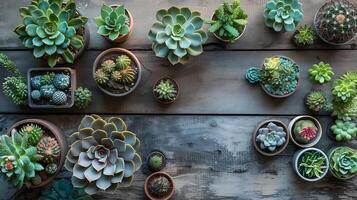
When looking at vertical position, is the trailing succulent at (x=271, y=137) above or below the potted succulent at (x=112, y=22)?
below

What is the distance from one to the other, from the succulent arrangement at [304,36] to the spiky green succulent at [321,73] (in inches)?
4.1

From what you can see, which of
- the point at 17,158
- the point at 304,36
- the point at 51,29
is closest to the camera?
the point at 17,158

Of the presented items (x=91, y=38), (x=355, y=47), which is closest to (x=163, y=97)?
(x=91, y=38)

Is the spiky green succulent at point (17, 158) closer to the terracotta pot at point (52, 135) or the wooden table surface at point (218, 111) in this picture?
the terracotta pot at point (52, 135)

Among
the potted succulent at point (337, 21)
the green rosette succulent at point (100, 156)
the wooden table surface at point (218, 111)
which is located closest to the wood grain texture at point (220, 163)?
the wooden table surface at point (218, 111)

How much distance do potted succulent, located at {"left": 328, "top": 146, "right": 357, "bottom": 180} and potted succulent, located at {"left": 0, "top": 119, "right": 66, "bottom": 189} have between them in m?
1.05

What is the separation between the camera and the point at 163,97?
1895mm

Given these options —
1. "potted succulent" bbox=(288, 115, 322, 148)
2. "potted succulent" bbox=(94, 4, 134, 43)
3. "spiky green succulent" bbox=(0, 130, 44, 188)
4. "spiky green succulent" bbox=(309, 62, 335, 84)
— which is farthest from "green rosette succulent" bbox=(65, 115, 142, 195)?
"spiky green succulent" bbox=(309, 62, 335, 84)

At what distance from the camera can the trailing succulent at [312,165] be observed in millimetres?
1872

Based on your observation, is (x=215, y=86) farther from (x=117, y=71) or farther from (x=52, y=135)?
(x=52, y=135)

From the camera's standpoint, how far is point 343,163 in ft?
6.05

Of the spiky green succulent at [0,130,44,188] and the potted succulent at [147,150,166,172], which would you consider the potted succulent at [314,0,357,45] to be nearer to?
the potted succulent at [147,150,166,172]

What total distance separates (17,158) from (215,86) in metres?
0.81

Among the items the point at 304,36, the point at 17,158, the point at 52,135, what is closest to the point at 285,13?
the point at 304,36
